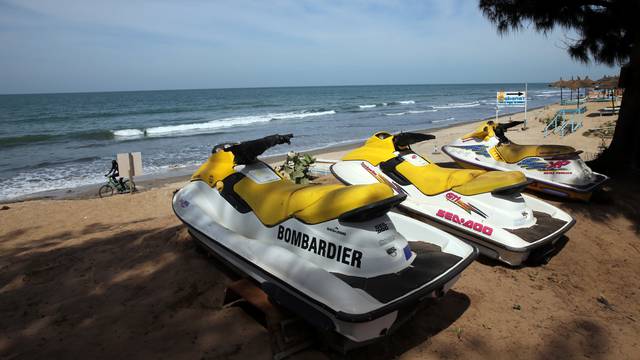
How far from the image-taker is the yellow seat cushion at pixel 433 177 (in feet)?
16.9

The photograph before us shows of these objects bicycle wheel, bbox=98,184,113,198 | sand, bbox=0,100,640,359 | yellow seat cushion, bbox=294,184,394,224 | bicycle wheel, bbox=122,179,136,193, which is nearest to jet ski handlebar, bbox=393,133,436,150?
sand, bbox=0,100,640,359

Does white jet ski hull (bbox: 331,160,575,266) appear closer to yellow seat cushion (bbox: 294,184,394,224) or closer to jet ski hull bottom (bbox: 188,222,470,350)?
jet ski hull bottom (bbox: 188,222,470,350)

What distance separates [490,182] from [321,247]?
268cm

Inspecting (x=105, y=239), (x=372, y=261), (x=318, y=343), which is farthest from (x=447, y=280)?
(x=105, y=239)

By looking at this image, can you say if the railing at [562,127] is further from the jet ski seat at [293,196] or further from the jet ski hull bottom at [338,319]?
the jet ski hull bottom at [338,319]

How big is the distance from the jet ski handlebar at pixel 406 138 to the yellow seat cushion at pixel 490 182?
93 cm

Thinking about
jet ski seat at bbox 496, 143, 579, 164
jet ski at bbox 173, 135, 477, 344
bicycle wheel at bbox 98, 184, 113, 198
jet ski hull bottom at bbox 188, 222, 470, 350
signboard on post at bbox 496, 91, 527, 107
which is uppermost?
signboard on post at bbox 496, 91, 527, 107

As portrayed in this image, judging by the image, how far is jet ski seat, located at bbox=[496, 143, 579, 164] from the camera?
6.86 metres

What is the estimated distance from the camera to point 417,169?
18.1ft

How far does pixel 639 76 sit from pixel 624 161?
156 centimetres

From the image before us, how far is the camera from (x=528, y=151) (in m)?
7.26

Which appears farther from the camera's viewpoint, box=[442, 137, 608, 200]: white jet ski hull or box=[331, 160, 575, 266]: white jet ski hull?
box=[442, 137, 608, 200]: white jet ski hull

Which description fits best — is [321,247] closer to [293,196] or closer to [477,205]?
[293,196]

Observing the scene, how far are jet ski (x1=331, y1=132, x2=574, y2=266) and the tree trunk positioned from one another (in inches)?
137
